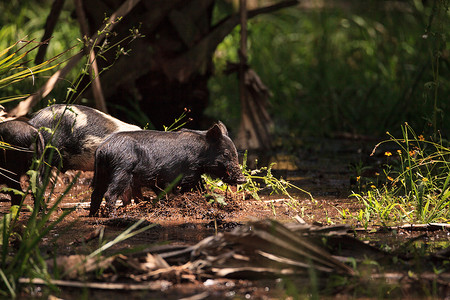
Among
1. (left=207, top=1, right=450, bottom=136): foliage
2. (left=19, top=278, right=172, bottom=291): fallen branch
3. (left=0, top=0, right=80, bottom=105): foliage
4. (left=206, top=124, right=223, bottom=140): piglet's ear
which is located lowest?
(left=207, top=1, right=450, bottom=136): foliage

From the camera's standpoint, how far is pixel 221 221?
4.80 metres

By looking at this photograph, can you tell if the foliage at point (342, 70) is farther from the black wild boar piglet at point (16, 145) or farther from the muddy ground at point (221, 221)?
the black wild boar piglet at point (16, 145)

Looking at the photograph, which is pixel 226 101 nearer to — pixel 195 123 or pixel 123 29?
pixel 195 123

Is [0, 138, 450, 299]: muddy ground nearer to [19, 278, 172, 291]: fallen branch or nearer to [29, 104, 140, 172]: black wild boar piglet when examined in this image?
[19, 278, 172, 291]: fallen branch

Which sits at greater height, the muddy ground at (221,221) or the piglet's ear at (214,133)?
the piglet's ear at (214,133)

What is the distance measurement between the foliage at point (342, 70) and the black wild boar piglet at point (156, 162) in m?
2.49

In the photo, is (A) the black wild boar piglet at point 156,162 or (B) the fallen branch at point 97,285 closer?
(B) the fallen branch at point 97,285

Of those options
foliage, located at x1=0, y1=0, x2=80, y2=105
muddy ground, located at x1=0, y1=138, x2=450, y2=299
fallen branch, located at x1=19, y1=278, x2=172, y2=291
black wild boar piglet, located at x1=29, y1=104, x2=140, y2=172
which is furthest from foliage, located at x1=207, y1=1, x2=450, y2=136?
fallen branch, located at x1=19, y1=278, x2=172, y2=291

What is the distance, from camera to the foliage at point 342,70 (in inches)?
340

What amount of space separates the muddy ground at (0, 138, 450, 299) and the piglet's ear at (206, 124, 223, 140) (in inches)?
17.4

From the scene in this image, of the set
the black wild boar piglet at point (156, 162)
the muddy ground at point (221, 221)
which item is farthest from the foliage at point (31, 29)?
the black wild boar piglet at point (156, 162)

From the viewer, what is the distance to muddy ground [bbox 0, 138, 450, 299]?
3283mm

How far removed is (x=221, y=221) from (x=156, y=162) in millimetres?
734

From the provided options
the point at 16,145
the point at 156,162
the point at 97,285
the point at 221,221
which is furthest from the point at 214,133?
the point at 97,285
